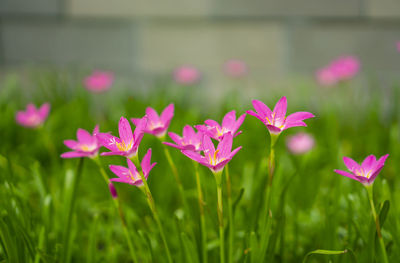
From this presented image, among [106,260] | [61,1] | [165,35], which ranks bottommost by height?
[106,260]

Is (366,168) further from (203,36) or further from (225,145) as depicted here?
(203,36)

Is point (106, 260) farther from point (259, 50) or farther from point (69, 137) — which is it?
point (259, 50)

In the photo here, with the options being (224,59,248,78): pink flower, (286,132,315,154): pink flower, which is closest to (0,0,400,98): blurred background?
(224,59,248,78): pink flower

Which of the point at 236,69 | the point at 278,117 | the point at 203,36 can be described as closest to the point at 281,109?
the point at 278,117

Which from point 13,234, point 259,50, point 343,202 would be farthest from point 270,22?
point 13,234

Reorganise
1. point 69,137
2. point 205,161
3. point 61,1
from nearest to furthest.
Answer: point 205,161
point 69,137
point 61,1

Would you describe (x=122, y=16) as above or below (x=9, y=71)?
above
